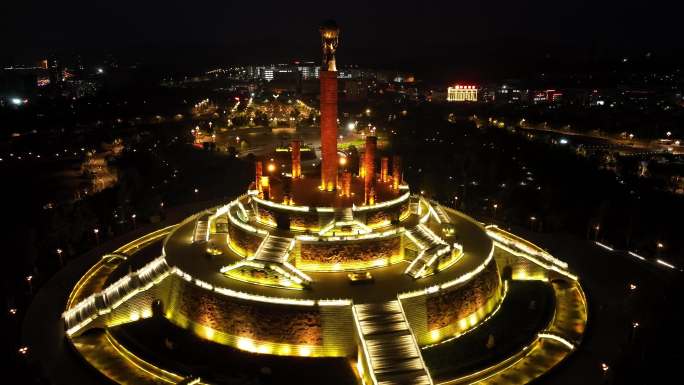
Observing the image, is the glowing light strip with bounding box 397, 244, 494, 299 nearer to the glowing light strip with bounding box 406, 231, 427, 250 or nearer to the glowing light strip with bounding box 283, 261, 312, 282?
the glowing light strip with bounding box 406, 231, 427, 250

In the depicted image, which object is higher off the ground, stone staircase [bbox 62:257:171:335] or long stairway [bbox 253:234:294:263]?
long stairway [bbox 253:234:294:263]

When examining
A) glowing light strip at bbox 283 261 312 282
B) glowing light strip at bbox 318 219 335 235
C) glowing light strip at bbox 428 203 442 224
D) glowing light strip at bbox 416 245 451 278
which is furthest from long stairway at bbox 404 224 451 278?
glowing light strip at bbox 283 261 312 282

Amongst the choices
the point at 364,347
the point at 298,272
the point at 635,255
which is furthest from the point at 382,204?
the point at 635,255

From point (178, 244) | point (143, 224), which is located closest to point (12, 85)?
point (143, 224)

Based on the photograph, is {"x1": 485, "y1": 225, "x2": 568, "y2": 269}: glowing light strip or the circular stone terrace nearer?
the circular stone terrace

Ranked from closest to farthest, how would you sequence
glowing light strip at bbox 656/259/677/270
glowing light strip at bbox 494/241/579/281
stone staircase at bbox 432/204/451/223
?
glowing light strip at bbox 494/241/579/281
glowing light strip at bbox 656/259/677/270
stone staircase at bbox 432/204/451/223

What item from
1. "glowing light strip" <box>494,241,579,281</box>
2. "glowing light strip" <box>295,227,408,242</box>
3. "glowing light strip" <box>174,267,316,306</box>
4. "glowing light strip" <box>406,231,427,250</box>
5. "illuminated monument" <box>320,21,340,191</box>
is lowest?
"glowing light strip" <box>494,241,579,281</box>

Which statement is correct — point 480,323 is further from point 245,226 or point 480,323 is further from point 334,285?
point 245,226

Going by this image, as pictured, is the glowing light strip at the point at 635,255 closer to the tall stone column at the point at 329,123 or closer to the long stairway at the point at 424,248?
the long stairway at the point at 424,248

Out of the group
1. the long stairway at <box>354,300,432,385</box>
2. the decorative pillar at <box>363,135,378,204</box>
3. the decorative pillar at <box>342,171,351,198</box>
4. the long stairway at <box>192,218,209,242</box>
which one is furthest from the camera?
the decorative pillar at <box>342,171,351,198</box>
